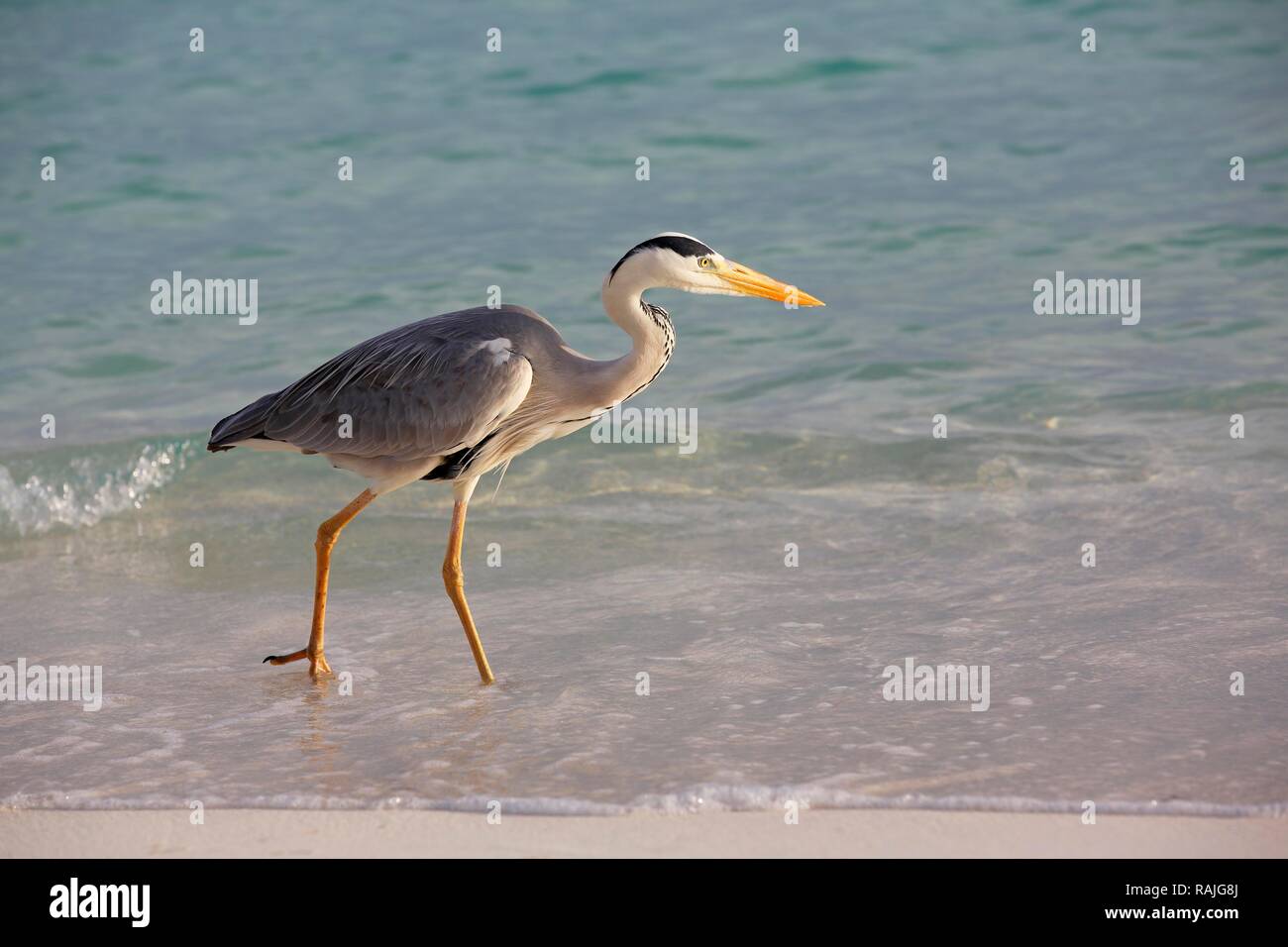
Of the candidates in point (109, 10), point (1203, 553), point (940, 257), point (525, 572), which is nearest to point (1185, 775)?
point (1203, 553)

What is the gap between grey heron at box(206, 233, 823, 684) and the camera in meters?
5.31

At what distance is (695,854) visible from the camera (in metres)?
4.00

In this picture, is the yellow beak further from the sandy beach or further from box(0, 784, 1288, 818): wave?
the sandy beach

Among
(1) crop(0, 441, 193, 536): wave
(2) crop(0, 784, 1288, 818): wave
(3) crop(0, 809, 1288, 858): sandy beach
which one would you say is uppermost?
(1) crop(0, 441, 193, 536): wave

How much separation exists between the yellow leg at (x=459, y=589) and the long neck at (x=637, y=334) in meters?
0.81

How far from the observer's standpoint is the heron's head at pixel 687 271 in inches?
205

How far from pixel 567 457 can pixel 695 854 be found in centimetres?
447

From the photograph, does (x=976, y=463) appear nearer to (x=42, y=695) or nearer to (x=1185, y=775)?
(x=1185, y=775)
